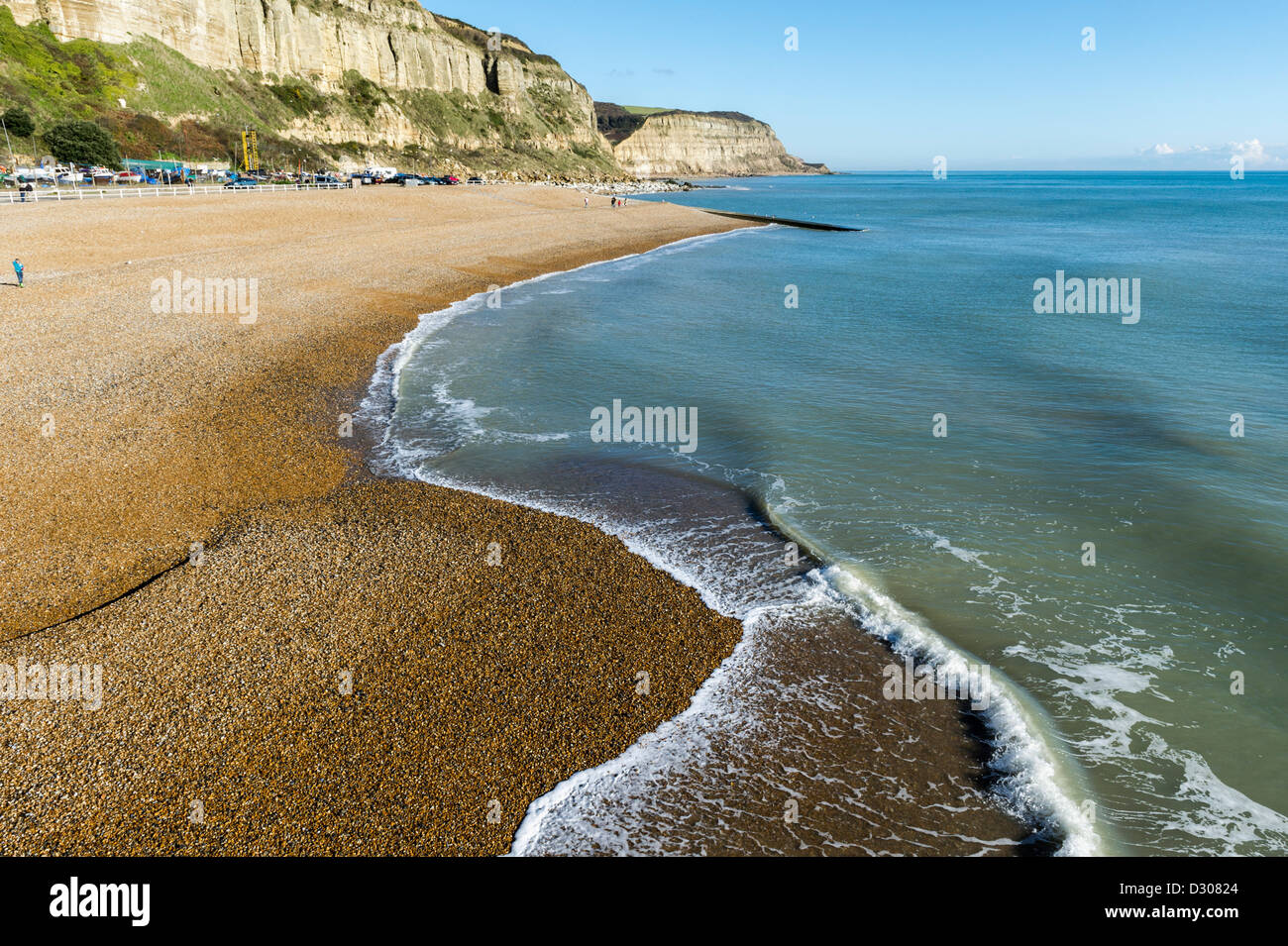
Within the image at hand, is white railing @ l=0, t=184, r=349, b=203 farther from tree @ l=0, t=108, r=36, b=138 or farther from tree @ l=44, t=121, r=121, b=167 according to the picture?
tree @ l=0, t=108, r=36, b=138

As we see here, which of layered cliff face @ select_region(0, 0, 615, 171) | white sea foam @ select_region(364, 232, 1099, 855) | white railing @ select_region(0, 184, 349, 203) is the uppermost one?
layered cliff face @ select_region(0, 0, 615, 171)

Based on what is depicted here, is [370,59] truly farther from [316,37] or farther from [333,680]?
[333,680]

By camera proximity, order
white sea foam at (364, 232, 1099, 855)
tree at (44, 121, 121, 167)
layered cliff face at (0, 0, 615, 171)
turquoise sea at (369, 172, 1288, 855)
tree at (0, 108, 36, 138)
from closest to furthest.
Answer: white sea foam at (364, 232, 1099, 855)
turquoise sea at (369, 172, 1288, 855)
tree at (0, 108, 36, 138)
tree at (44, 121, 121, 167)
layered cliff face at (0, 0, 615, 171)

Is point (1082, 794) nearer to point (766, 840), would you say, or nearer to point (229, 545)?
point (766, 840)

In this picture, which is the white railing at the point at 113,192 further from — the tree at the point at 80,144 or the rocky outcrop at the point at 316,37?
the rocky outcrop at the point at 316,37

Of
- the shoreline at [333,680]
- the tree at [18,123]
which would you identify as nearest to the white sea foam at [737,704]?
the shoreline at [333,680]

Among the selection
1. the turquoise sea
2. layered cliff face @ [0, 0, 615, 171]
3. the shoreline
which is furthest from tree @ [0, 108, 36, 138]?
the shoreline
